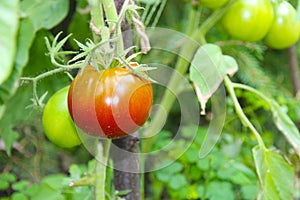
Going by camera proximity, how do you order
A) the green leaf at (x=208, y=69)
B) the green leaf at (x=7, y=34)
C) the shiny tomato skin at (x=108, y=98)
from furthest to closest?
the green leaf at (x=208, y=69) → the shiny tomato skin at (x=108, y=98) → the green leaf at (x=7, y=34)

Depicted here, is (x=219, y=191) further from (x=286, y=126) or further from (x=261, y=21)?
(x=261, y=21)

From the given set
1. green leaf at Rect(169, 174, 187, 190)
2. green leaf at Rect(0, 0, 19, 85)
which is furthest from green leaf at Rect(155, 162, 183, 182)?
green leaf at Rect(0, 0, 19, 85)

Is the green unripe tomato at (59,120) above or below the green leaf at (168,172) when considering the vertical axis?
above

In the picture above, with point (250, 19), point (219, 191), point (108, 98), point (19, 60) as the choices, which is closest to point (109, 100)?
point (108, 98)

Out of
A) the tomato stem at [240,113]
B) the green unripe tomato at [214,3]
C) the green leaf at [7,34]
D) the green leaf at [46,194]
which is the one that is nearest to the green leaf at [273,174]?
the tomato stem at [240,113]

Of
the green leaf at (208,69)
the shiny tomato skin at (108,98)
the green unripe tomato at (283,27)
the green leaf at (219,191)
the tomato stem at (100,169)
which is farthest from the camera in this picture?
the green leaf at (219,191)

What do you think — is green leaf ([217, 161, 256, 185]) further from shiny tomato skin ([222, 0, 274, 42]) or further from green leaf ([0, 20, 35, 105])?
green leaf ([0, 20, 35, 105])

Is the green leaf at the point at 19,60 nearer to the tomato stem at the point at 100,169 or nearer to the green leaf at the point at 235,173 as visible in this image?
the tomato stem at the point at 100,169

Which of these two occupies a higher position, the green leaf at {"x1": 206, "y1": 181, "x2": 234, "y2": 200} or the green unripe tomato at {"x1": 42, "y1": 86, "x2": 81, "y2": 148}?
the green unripe tomato at {"x1": 42, "y1": 86, "x2": 81, "y2": 148}
